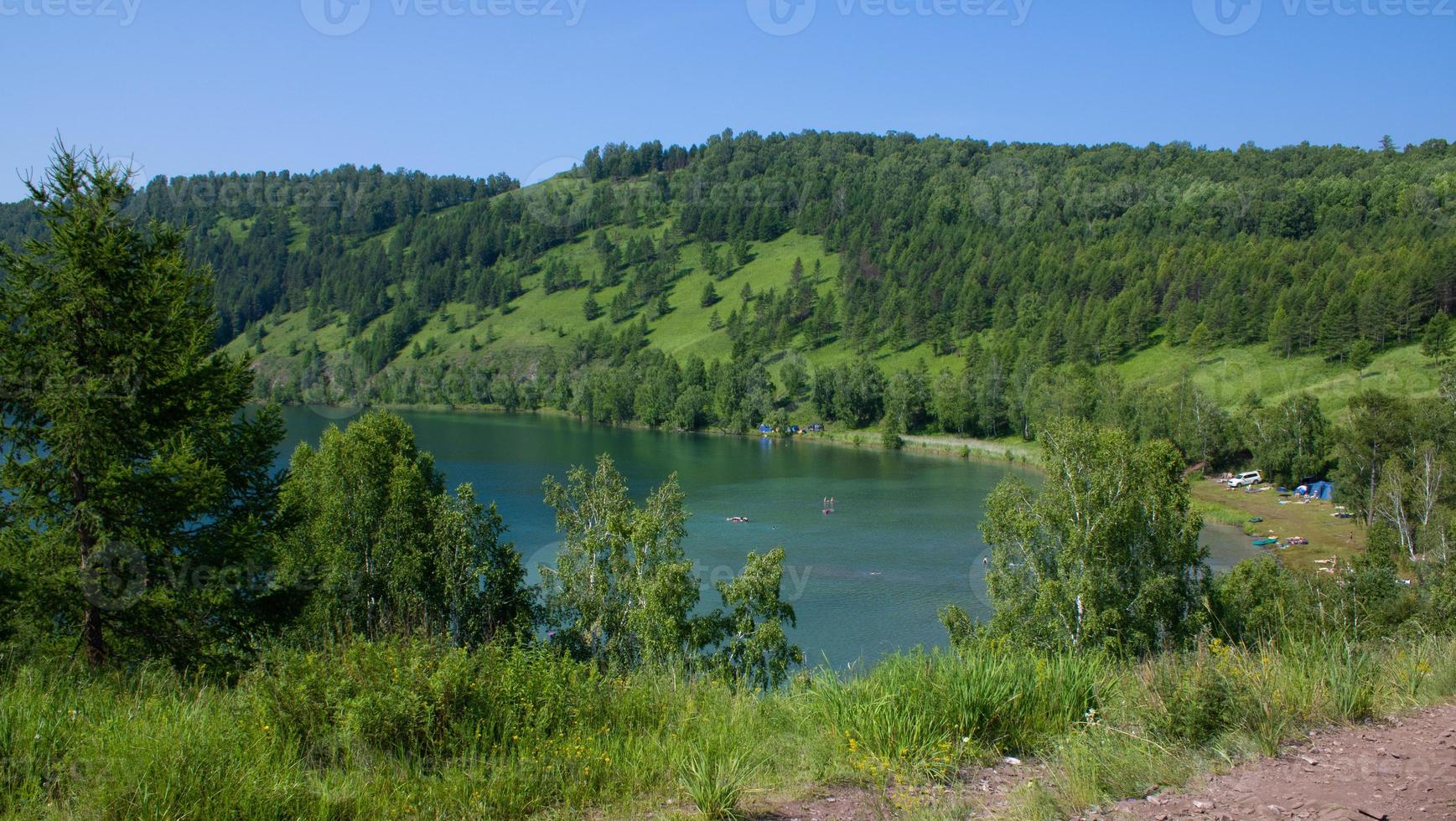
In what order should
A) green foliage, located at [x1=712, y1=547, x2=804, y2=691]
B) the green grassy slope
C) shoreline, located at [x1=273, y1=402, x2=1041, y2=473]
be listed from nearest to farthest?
green foliage, located at [x1=712, y1=547, x2=804, y2=691] < the green grassy slope < shoreline, located at [x1=273, y1=402, x2=1041, y2=473]

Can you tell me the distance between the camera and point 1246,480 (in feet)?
205

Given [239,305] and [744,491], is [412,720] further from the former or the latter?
[239,305]

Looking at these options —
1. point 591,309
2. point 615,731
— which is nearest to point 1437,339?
point 615,731

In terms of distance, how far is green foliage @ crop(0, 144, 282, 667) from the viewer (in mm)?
9164

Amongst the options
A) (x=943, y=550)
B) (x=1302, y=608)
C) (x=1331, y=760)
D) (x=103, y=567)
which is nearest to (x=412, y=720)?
(x=1331, y=760)

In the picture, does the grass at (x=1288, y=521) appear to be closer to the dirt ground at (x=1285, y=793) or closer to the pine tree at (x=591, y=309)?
the dirt ground at (x=1285, y=793)

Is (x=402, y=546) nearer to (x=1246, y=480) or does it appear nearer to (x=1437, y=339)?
(x=1246, y=480)

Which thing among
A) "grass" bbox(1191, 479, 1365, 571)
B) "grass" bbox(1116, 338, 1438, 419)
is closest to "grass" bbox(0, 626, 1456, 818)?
"grass" bbox(1191, 479, 1365, 571)

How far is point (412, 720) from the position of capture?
15.5 ft

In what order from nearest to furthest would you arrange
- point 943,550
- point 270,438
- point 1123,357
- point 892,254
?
point 270,438, point 943,550, point 1123,357, point 892,254

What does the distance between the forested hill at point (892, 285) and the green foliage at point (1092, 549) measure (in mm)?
55400

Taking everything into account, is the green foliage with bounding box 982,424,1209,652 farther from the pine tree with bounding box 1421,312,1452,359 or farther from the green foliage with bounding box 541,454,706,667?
the pine tree with bounding box 1421,312,1452,359

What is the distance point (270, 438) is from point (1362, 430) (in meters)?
57.6

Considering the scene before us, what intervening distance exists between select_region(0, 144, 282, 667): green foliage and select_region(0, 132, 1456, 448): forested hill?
76.1 metres
